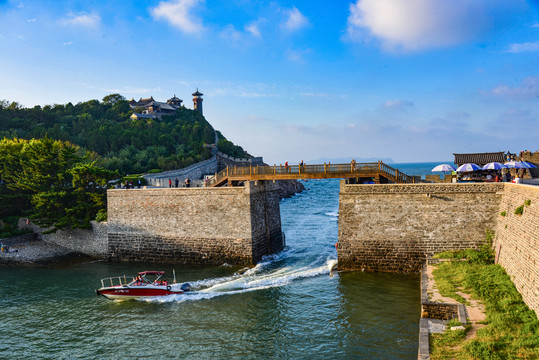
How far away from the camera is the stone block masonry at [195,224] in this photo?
27.5 m

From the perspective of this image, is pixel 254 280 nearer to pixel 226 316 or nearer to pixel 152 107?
pixel 226 316

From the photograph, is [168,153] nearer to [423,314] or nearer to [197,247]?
[197,247]

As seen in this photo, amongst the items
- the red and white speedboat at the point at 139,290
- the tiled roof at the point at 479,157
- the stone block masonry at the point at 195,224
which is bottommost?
the red and white speedboat at the point at 139,290

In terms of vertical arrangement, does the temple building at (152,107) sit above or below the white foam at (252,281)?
above

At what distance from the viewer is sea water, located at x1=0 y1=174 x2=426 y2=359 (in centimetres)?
1611

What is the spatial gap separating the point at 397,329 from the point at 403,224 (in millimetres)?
8121

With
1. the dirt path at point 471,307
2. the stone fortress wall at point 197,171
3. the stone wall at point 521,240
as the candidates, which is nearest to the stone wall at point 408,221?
→ the stone wall at point 521,240

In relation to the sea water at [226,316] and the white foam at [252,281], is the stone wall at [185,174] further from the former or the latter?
the white foam at [252,281]

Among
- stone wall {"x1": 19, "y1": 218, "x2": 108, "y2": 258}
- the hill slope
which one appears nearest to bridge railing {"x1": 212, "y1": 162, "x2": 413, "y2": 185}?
stone wall {"x1": 19, "y1": 218, "x2": 108, "y2": 258}

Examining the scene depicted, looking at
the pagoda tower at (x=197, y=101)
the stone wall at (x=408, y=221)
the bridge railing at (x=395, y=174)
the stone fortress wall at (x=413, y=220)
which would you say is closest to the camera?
the stone fortress wall at (x=413, y=220)

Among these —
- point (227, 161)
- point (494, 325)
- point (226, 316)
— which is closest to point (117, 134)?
point (227, 161)

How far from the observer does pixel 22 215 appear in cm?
3606

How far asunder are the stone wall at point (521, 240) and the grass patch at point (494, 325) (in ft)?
1.48

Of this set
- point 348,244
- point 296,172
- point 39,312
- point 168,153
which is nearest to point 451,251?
point 348,244
